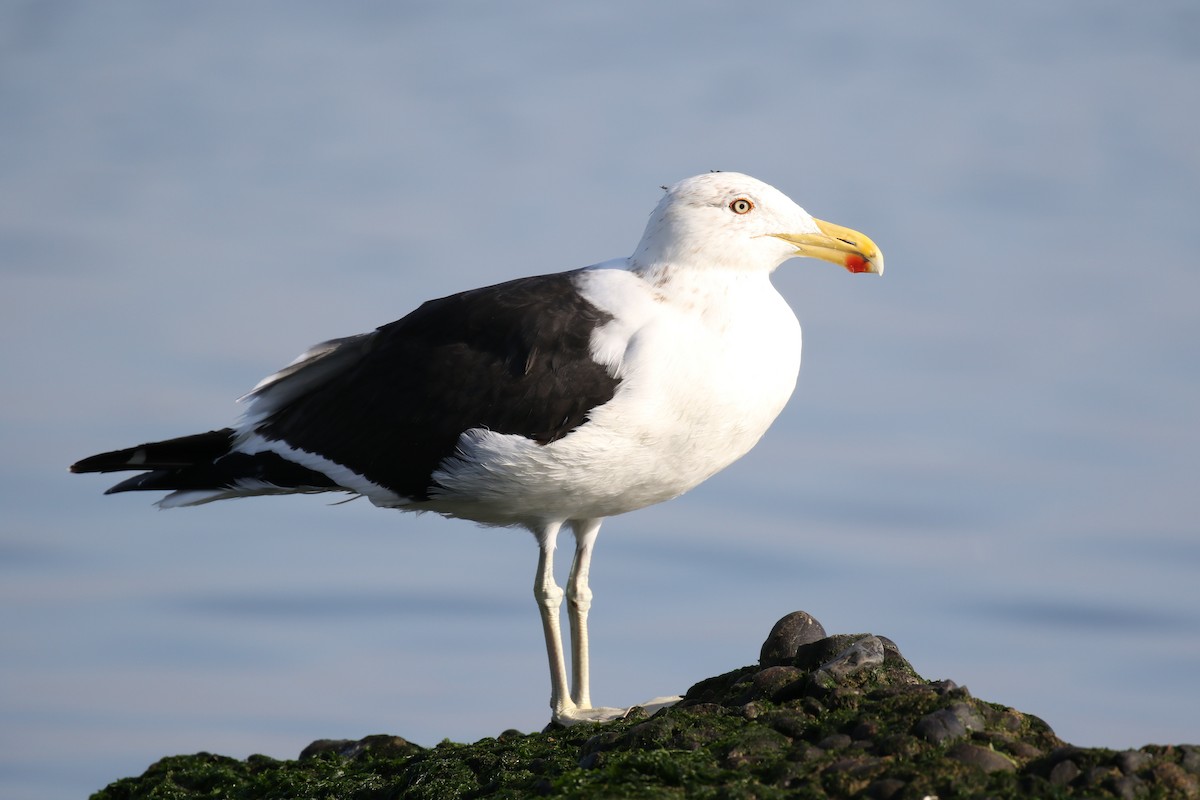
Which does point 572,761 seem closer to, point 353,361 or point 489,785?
point 489,785

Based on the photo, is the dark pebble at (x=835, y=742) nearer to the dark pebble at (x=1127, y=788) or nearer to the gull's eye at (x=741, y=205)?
the dark pebble at (x=1127, y=788)

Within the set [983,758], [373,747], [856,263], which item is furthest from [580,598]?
[983,758]

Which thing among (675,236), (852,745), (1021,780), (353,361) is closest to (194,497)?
(353,361)

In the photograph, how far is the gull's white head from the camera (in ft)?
32.2

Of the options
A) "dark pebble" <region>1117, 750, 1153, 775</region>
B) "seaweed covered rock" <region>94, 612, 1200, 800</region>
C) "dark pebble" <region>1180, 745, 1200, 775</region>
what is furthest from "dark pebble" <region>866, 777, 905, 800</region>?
"dark pebble" <region>1180, 745, 1200, 775</region>

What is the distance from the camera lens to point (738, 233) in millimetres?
9836

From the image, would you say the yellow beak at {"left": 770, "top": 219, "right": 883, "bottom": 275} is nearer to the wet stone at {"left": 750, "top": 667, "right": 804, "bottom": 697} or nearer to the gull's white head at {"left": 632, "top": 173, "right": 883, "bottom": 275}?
the gull's white head at {"left": 632, "top": 173, "right": 883, "bottom": 275}

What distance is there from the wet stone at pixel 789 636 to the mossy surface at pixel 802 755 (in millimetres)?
101

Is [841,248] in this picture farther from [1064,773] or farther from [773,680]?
[1064,773]

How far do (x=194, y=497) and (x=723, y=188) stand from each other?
494 cm

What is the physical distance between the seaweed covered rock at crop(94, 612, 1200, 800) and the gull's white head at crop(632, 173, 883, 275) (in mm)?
2588

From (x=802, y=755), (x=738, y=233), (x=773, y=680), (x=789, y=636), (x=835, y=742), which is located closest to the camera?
(x=802, y=755)

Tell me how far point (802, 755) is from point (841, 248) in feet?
14.6

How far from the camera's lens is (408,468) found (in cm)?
1002
